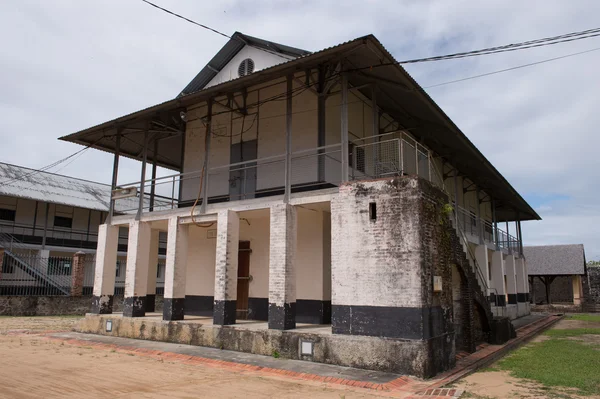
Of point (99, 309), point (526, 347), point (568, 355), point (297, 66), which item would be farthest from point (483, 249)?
point (99, 309)

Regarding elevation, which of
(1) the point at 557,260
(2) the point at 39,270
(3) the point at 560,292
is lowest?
(3) the point at 560,292

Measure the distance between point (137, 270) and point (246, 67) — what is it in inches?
287

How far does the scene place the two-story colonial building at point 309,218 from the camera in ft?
29.7

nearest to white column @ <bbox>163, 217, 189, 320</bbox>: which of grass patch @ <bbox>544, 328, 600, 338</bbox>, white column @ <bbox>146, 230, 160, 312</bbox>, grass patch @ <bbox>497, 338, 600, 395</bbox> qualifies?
white column @ <bbox>146, 230, 160, 312</bbox>

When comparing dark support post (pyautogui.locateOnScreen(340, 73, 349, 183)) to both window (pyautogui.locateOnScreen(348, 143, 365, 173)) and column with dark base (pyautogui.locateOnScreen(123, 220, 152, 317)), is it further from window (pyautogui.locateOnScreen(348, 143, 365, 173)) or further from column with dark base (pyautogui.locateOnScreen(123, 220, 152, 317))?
column with dark base (pyautogui.locateOnScreen(123, 220, 152, 317))

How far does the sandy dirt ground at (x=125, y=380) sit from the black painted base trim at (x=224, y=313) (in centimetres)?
187

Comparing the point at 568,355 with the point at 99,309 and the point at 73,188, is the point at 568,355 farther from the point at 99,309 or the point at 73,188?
the point at 73,188

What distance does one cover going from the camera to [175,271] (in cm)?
1272

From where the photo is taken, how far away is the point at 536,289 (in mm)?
39781

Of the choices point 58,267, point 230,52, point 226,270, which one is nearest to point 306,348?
point 226,270

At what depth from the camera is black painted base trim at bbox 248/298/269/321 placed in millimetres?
13305

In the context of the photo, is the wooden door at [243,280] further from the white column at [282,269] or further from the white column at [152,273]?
the white column at [152,273]

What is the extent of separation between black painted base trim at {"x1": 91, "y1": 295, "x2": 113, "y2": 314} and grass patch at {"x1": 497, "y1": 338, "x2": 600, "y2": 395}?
38.5ft

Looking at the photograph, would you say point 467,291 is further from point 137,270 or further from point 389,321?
point 137,270
